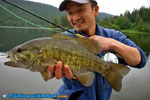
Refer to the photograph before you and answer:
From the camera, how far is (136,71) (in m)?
8.88

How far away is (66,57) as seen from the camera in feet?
7.68

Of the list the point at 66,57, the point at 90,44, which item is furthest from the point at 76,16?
the point at 66,57

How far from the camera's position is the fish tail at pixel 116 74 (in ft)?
7.94

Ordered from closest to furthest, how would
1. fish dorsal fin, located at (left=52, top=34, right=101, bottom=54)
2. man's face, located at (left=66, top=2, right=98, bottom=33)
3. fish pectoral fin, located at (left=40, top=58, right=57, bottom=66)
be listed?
1. fish pectoral fin, located at (left=40, top=58, right=57, bottom=66)
2. fish dorsal fin, located at (left=52, top=34, right=101, bottom=54)
3. man's face, located at (left=66, top=2, right=98, bottom=33)

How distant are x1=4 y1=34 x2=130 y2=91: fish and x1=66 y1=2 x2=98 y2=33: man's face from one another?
78 centimetres

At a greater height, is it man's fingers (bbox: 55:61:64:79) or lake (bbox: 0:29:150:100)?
man's fingers (bbox: 55:61:64:79)

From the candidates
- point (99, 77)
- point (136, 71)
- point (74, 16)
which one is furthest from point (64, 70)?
point (136, 71)

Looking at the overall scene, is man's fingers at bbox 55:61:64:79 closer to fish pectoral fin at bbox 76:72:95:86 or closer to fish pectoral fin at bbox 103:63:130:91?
fish pectoral fin at bbox 76:72:95:86

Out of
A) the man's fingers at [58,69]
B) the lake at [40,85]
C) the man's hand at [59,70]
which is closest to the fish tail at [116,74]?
the man's hand at [59,70]

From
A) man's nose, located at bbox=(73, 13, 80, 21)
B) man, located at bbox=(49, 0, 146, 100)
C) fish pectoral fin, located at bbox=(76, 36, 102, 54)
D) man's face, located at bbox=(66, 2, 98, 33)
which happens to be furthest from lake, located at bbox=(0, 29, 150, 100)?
fish pectoral fin, located at bbox=(76, 36, 102, 54)

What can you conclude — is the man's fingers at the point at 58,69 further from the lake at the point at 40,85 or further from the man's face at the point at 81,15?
the lake at the point at 40,85

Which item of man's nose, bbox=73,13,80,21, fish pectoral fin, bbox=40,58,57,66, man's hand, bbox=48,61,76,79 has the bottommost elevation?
man's hand, bbox=48,61,76,79

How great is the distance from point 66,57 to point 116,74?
876mm

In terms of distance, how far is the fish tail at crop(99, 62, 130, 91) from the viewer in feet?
7.94
